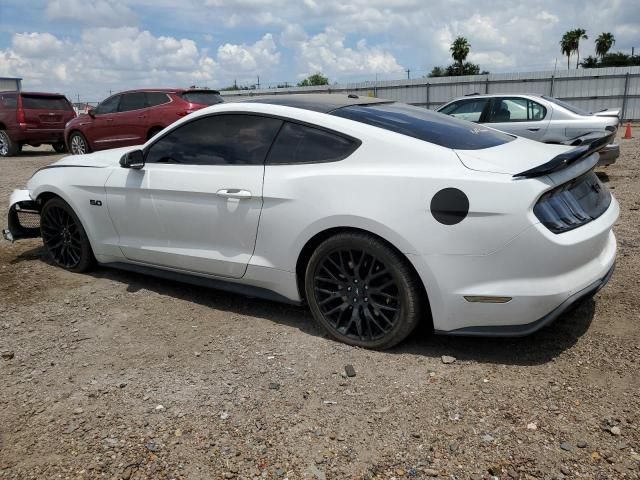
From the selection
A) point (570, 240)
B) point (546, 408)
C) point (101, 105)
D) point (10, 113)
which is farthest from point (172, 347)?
point (10, 113)

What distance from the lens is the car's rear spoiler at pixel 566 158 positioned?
9.60ft

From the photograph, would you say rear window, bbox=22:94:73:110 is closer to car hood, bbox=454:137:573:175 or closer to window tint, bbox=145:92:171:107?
window tint, bbox=145:92:171:107


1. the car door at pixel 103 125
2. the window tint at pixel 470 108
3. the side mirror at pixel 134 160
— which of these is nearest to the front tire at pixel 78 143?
the car door at pixel 103 125

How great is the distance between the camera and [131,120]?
12367 mm

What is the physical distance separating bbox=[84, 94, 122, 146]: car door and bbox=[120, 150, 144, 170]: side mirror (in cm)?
919

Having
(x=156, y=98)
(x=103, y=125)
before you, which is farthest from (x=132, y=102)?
(x=103, y=125)

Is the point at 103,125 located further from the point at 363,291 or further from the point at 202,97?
the point at 363,291

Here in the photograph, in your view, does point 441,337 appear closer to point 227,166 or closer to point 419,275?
point 419,275

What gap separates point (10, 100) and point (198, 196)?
14331 millimetres

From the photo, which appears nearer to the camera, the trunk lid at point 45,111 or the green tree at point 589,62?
the trunk lid at point 45,111

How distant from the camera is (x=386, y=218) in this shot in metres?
3.13

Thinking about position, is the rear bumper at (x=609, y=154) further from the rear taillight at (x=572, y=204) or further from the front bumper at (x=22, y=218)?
the front bumper at (x=22, y=218)

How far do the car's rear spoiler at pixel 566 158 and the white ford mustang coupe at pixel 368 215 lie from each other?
12 millimetres

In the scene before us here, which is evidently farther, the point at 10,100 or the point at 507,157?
the point at 10,100
